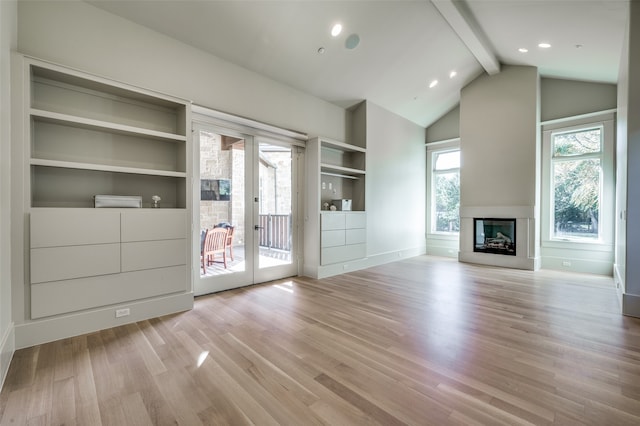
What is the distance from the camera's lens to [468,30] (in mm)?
4543

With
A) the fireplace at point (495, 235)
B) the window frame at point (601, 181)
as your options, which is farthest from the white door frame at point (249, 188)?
the window frame at point (601, 181)

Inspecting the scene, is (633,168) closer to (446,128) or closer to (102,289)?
(446,128)

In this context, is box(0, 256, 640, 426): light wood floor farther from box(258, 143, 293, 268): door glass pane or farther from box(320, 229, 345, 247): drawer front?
box(320, 229, 345, 247): drawer front

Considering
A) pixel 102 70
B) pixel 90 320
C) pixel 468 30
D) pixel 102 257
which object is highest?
pixel 468 30

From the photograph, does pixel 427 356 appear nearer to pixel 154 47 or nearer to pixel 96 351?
pixel 96 351

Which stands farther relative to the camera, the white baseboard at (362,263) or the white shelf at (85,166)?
the white baseboard at (362,263)

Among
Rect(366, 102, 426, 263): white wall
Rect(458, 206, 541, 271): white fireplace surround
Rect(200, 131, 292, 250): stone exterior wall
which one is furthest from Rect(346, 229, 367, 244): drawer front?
Rect(458, 206, 541, 271): white fireplace surround

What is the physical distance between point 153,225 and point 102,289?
2.42 ft

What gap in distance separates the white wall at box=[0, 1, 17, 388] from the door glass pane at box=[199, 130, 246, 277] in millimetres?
1775

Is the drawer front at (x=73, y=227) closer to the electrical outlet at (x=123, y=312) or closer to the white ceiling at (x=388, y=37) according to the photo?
the electrical outlet at (x=123, y=312)

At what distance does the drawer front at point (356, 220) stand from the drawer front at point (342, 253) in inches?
14.9

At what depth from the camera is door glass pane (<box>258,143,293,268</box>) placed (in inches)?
179

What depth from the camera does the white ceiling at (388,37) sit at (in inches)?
132

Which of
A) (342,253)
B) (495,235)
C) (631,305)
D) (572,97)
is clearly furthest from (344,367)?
(572,97)
